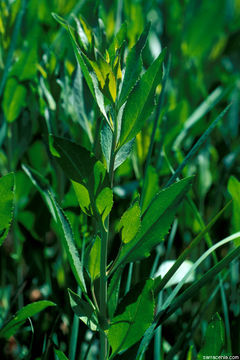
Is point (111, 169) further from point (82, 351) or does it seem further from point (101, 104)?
point (82, 351)

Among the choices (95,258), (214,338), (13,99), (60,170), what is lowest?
(214,338)

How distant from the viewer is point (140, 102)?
0.62m

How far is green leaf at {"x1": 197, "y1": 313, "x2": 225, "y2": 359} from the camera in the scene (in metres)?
0.63

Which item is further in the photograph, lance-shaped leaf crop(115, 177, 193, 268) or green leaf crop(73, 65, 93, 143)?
green leaf crop(73, 65, 93, 143)

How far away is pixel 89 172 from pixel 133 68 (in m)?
0.14

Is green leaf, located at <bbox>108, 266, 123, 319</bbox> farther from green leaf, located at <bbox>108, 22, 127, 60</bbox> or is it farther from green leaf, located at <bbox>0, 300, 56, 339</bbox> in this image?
green leaf, located at <bbox>108, 22, 127, 60</bbox>

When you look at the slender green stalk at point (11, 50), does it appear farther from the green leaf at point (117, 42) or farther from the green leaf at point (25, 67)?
the green leaf at point (117, 42)

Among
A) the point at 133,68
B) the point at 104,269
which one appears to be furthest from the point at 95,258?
the point at 133,68

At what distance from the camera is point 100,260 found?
2.05ft

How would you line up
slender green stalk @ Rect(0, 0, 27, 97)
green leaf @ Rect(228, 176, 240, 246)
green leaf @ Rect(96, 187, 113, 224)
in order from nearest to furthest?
green leaf @ Rect(96, 187, 113, 224)
green leaf @ Rect(228, 176, 240, 246)
slender green stalk @ Rect(0, 0, 27, 97)

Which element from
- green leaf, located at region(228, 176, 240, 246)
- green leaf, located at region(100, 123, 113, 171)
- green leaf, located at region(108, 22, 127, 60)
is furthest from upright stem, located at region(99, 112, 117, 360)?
green leaf, located at region(228, 176, 240, 246)

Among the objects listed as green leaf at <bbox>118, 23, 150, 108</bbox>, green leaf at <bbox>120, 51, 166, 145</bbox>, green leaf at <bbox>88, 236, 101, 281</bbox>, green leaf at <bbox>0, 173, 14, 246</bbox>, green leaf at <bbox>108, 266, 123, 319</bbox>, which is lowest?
green leaf at <bbox>108, 266, 123, 319</bbox>

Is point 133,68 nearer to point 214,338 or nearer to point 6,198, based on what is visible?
point 6,198

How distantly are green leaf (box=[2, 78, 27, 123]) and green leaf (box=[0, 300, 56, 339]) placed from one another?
17.7 inches
